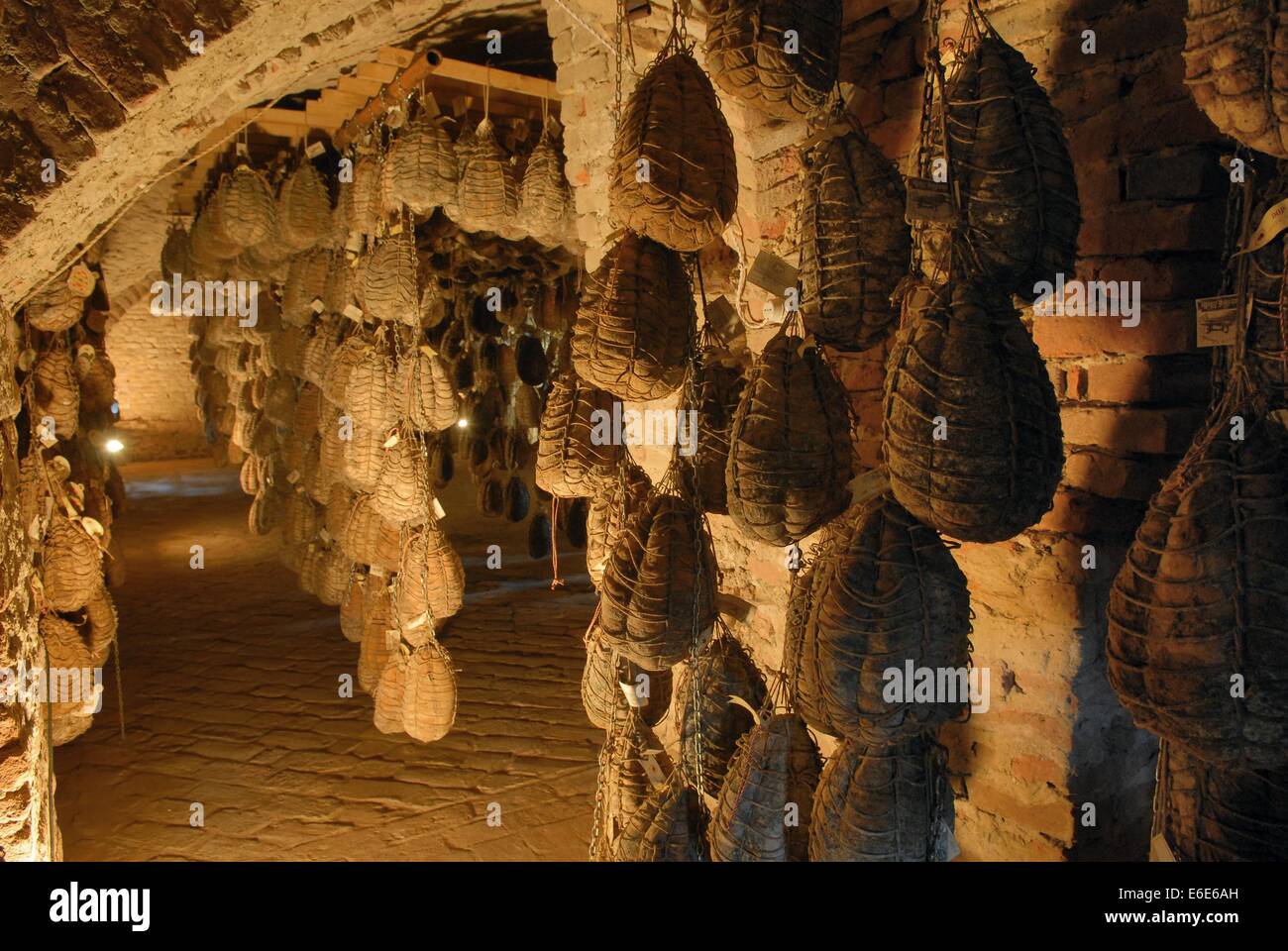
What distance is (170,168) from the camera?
279 centimetres

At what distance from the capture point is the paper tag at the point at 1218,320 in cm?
125

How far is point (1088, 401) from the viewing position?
5.73ft

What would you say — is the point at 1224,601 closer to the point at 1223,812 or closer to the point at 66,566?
the point at 1223,812

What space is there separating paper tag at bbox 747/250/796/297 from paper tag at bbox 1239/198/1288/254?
0.84 metres

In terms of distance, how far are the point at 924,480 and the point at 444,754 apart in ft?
12.7

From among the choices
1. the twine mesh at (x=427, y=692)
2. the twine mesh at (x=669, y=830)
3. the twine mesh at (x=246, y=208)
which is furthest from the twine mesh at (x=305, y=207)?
the twine mesh at (x=669, y=830)

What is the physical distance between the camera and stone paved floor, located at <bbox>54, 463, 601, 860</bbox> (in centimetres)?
379

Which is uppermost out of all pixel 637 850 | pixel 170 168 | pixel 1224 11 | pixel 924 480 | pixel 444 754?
pixel 170 168

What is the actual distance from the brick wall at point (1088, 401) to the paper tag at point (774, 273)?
0.42 metres

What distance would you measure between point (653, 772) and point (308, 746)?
3175 millimetres

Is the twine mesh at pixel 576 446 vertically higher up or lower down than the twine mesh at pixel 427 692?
higher up

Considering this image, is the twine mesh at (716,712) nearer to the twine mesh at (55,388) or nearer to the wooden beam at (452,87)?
the wooden beam at (452,87)
